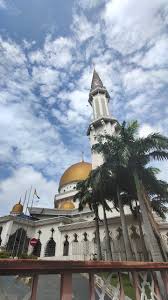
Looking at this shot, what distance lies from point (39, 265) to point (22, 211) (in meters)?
46.9

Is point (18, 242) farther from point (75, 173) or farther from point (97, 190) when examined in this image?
point (97, 190)

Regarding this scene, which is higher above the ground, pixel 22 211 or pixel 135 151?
pixel 22 211

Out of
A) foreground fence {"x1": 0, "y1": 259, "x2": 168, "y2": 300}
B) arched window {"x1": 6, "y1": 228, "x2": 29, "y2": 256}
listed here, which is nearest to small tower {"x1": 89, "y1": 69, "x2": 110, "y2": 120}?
arched window {"x1": 6, "y1": 228, "x2": 29, "y2": 256}

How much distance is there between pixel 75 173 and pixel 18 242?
73.9ft

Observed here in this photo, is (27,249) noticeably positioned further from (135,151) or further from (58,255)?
(135,151)

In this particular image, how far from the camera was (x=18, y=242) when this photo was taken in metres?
34.4

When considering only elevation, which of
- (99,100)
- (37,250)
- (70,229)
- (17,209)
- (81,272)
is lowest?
(81,272)

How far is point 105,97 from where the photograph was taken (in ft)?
165

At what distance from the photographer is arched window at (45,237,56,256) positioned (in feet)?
109

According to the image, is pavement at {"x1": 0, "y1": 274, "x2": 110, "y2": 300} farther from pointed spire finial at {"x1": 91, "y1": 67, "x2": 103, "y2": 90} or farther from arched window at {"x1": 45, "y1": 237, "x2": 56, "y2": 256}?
pointed spire finial at {"x1": 91, "y1": 67, "x2": 103, "y2": 90}

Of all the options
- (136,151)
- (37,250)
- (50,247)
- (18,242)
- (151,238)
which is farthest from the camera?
(37,250)

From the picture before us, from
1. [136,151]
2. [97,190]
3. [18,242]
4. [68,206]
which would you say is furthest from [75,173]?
[136,151]

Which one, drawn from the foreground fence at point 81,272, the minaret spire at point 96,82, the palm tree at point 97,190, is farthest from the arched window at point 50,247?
the minaret spire at point 96,82

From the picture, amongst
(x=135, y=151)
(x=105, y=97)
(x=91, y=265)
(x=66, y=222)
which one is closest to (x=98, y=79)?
(x=105, y=97)
